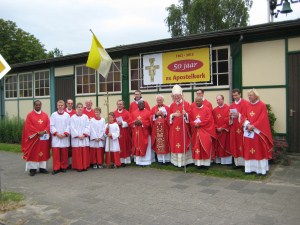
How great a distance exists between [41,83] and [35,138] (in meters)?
8.87

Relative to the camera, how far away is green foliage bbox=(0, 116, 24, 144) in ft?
49.3

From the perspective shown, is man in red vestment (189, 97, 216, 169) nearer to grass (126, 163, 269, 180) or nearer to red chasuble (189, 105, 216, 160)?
red chasuble (189, 105, 216, 160)

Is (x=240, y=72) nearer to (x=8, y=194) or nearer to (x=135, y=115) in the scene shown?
(x=135, y=115)

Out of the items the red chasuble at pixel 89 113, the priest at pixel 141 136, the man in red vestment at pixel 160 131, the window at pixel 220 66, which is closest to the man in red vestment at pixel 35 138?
the red chasuble at pixel 89 113

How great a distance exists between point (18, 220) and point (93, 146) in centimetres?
381

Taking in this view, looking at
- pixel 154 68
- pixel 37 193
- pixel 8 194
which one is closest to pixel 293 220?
pixel 37 193

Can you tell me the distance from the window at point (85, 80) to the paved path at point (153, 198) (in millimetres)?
6499

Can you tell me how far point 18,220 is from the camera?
507 centimetres

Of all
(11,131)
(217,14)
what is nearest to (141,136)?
(11,131)

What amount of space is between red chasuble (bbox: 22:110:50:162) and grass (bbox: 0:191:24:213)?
5.63ft

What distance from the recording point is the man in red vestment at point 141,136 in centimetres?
884

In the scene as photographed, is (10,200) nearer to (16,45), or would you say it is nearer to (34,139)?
(34,139)

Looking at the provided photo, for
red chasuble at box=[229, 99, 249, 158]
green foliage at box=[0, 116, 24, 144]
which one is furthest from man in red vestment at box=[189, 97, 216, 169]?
green foliage at box=[0, 116, 24, 144]

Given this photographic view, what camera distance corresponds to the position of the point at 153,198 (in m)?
5.98
